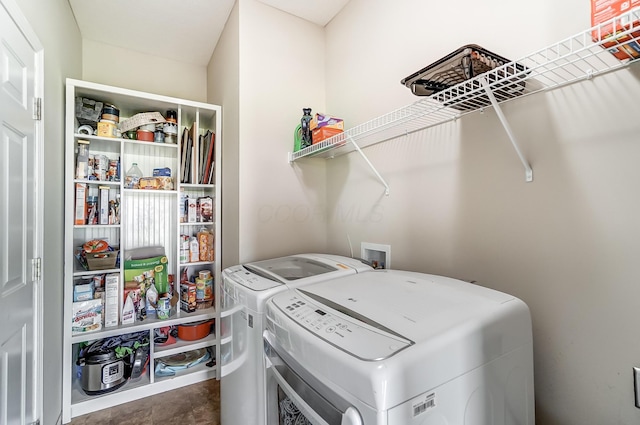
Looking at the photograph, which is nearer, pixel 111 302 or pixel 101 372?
pixel 101 372

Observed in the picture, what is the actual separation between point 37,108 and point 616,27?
2.20 metres

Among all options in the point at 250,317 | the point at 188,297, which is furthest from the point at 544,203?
the point at 188,297

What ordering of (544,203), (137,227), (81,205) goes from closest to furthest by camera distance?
1. (544,203)
2. (81,205)
3. (137,227)

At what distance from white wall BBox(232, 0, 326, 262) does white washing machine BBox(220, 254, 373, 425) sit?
0.45m

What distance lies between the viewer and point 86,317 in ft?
6.23

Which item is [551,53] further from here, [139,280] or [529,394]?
[139,280]

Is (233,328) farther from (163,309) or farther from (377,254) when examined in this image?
(163,309)

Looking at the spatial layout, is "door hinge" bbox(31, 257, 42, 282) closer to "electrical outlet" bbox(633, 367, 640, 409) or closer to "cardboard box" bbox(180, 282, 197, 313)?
"cardboard box" bbox(180, 282, 197, 313)

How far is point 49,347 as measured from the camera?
1562 mm

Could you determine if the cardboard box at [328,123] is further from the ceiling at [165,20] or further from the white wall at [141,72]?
the white wall at [141,72]

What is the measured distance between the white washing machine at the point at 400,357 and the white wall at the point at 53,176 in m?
1.40

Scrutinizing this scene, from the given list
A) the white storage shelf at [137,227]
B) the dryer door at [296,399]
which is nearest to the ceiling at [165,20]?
the white storage shelf at [137,227]

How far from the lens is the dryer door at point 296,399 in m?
0.65

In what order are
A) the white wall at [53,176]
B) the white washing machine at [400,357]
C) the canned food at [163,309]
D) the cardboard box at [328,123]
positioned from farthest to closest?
the canned food at [163,309] < the cardboard box at [328,123] < the white wall at [53,176] < the white washing machine at [400,357]
